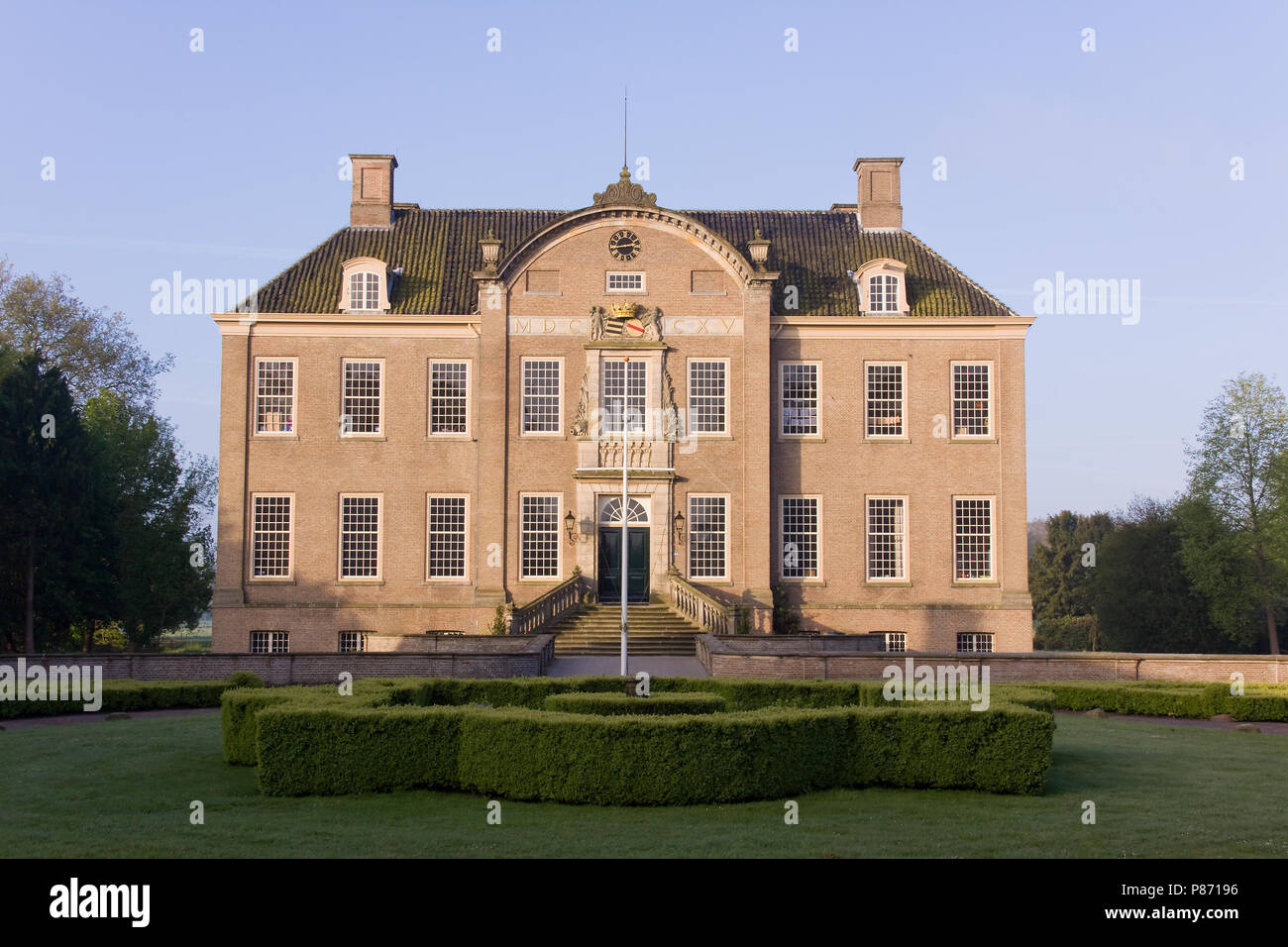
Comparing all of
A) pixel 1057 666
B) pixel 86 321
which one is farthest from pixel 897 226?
pixel 86 321

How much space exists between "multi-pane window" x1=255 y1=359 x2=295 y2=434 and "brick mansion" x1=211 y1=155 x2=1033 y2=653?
0.07 meters

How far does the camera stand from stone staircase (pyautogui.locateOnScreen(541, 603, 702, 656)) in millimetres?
33594

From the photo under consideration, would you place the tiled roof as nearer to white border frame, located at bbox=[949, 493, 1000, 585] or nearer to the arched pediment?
the arched pediment

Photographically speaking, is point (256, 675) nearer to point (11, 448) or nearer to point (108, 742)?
point (108, 742)

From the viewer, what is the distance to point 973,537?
39.0m

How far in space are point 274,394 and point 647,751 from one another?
28670mm

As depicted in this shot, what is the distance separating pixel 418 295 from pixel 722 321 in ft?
32.5

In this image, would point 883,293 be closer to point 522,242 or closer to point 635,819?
point 522,242

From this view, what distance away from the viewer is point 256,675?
2630 centimetres

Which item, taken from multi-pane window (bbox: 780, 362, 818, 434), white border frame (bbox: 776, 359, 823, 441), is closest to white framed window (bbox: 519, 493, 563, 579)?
white border frame (bbox: 776, 359, 823, 441)

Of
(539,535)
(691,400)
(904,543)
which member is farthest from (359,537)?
(904,543)

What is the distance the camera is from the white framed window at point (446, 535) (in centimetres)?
3862

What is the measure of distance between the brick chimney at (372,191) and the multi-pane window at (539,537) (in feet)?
38.6

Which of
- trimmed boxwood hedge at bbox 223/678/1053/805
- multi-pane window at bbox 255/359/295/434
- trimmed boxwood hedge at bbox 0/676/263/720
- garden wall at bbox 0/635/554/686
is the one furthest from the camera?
multi-pane window at bbox 255/359/295/434
